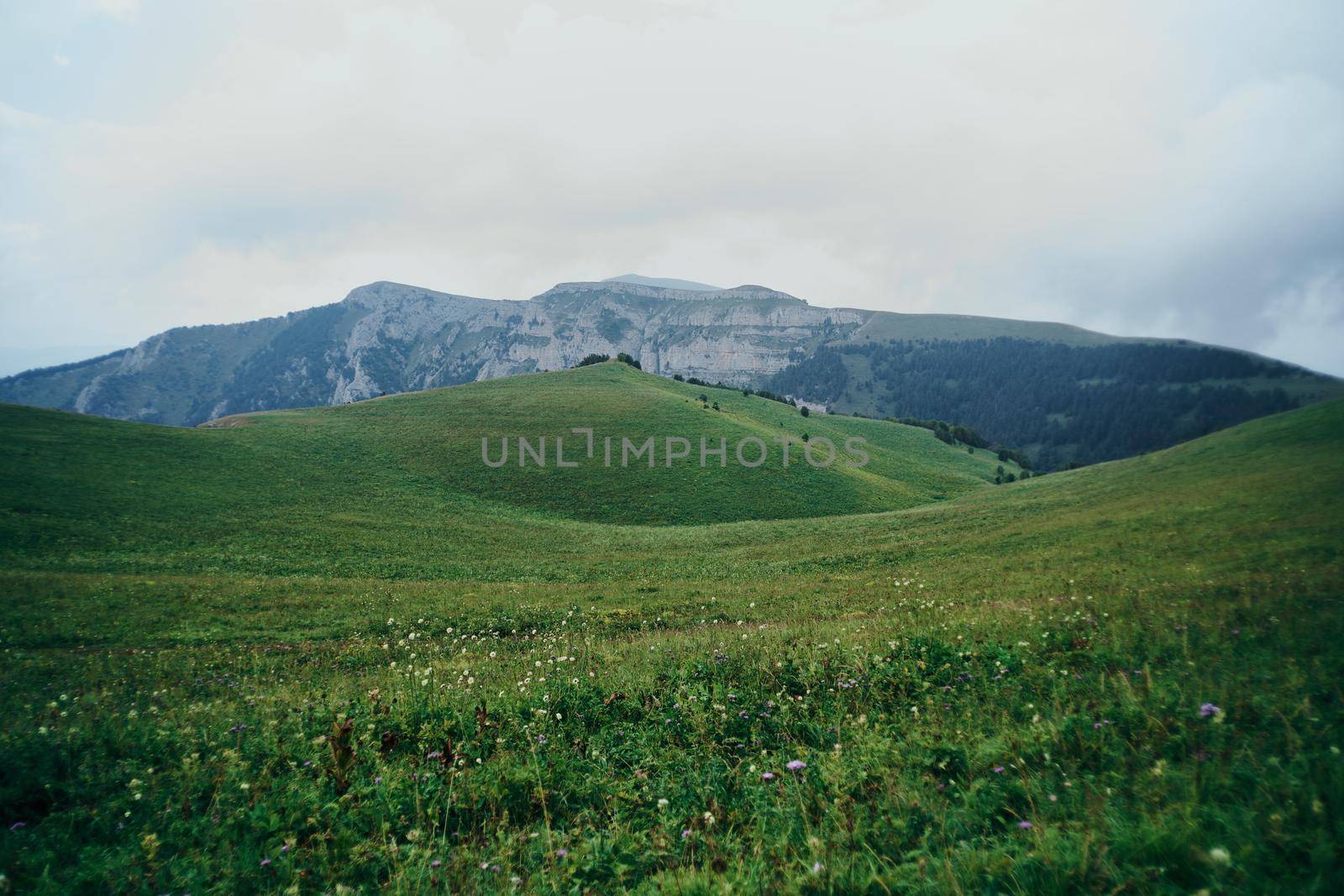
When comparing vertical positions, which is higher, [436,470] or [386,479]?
[436,470]

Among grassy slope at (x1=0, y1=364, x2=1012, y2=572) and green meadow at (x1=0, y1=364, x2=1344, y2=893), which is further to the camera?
grassy slope at (x1=0, y1=364, x2=1012, y2=572)

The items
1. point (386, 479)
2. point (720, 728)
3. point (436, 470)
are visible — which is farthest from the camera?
point (436, 470)

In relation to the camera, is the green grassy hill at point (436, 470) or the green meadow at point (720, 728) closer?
the green meadow at point (720, 728)

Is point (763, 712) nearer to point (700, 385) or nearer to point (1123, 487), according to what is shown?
point (1123, 487)

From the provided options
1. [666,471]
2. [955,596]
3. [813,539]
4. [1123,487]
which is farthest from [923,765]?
[666,471]

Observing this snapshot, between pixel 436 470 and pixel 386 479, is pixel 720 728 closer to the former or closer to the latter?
pixel 386 479

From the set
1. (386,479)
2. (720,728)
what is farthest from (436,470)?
(720,728)

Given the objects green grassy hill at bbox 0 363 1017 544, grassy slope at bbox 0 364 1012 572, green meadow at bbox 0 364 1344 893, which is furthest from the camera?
green grassy hill at bbox 0 363 1017 544

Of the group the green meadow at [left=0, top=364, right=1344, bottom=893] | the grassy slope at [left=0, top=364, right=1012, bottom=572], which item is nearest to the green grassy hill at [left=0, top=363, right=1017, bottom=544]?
the grassy slope at [left=0, top=364, right=1012, bottom=572]

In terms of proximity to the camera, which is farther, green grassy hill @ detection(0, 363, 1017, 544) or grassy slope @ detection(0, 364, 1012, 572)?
green grassy hill @ detection(0, 363, 1017, 544)

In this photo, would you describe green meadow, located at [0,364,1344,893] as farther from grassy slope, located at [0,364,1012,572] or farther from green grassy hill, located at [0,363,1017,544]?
green grassy hill, located at [0,363,1017,544]

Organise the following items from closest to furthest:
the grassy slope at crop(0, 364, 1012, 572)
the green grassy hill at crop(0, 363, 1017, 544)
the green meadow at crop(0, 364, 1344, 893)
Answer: the green meadow at crop(0, 364, 1344, 893) → the grassy slope at crop(0, 364, 1012, 572) → the green grassy hill at crop(0, 363, 1017, 544)

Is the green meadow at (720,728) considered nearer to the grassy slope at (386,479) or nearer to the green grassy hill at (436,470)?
the grassy slope at (386,479)

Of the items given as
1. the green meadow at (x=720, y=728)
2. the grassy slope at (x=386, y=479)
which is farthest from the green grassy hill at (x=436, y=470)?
the green meadow at (x=720, y=728)
